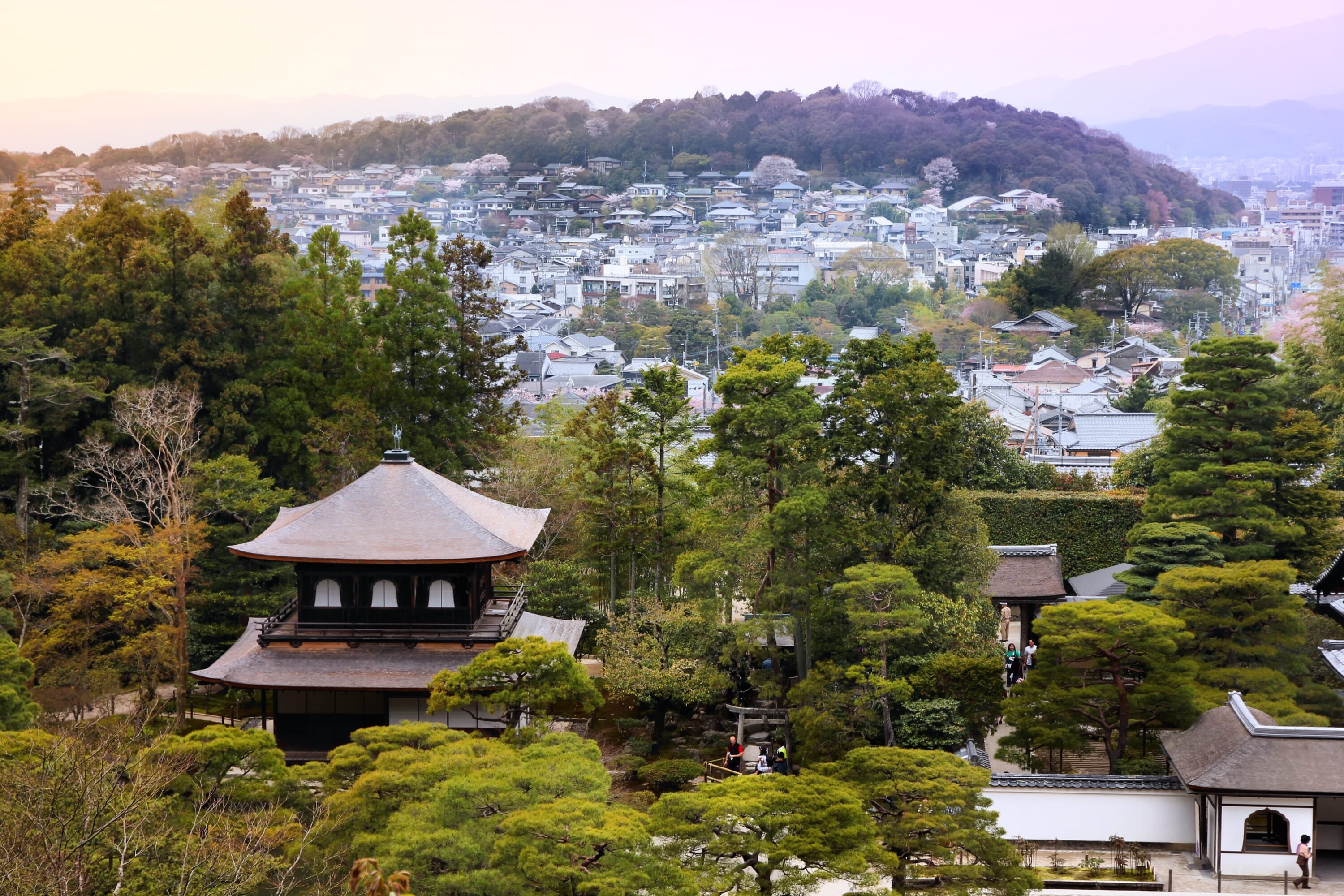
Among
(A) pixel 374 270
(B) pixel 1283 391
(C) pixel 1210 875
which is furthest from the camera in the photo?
(A) pixel 374 270

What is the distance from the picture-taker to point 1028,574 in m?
25.1

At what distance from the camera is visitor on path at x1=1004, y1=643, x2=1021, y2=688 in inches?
888

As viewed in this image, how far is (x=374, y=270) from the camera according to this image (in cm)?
10012

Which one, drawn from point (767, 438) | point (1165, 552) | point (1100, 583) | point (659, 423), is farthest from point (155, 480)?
point (1100, 583)

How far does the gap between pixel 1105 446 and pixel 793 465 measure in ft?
86.2

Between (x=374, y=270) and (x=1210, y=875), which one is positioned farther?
(x=374, y=270)

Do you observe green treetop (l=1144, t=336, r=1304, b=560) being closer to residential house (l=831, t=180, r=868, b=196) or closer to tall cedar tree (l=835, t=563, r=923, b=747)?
tall cedar tree (l=835, t=563, r=923, b=747)

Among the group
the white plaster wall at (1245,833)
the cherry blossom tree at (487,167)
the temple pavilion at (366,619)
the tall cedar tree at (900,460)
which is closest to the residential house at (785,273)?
the cherry blossom tree at (487,167)

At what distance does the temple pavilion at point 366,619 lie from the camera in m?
19.3

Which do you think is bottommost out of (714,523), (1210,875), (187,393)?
(1210,875)

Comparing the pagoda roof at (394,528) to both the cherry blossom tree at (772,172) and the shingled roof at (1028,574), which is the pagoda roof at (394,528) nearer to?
the shingled roof at (1028,574)

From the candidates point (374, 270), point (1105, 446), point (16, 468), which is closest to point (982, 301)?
point (1105, 446)

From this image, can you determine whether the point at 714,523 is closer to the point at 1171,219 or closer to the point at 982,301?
the point at 982,301

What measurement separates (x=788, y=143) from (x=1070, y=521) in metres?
128
